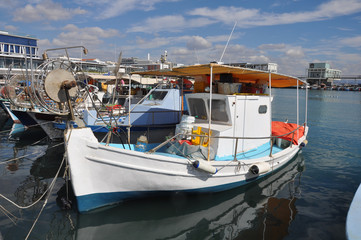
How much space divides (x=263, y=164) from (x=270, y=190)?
1.50 metres

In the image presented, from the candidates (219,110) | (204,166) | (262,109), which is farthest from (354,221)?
(219,110)

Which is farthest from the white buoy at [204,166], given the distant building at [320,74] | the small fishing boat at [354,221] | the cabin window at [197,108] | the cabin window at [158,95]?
the distant building at [320,74]

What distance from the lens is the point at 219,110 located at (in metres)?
8.70

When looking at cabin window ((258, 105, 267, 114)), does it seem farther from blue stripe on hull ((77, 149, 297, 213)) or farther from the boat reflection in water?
blue stripe on hull ((77, 149, 297, 213))

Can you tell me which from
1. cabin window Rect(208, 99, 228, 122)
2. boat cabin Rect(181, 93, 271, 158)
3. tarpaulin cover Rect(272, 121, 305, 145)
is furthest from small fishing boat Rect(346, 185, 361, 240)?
tarpaulin cover Rect(272, 121, 305, 145)

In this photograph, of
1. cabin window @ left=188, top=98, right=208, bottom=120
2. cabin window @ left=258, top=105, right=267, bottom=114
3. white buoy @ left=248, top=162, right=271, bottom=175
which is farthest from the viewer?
cabin window @ left=188, top=98, right=208, bottom=120

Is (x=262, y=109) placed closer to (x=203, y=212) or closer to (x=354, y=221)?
(x=203, y=212)

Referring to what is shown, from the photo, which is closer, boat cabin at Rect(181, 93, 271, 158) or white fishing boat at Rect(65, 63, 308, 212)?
white fishing boat at Rect(65, 63, 308, 212)

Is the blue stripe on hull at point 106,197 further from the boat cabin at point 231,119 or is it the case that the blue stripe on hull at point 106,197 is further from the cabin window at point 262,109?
the cabin window at point 262,109

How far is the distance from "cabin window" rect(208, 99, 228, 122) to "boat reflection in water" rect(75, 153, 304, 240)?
2.51m

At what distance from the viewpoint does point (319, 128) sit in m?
20.9

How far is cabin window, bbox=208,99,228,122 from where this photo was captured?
8.50 m

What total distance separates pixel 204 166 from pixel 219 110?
271cm

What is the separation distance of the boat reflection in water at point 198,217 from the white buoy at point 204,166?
141 cm
